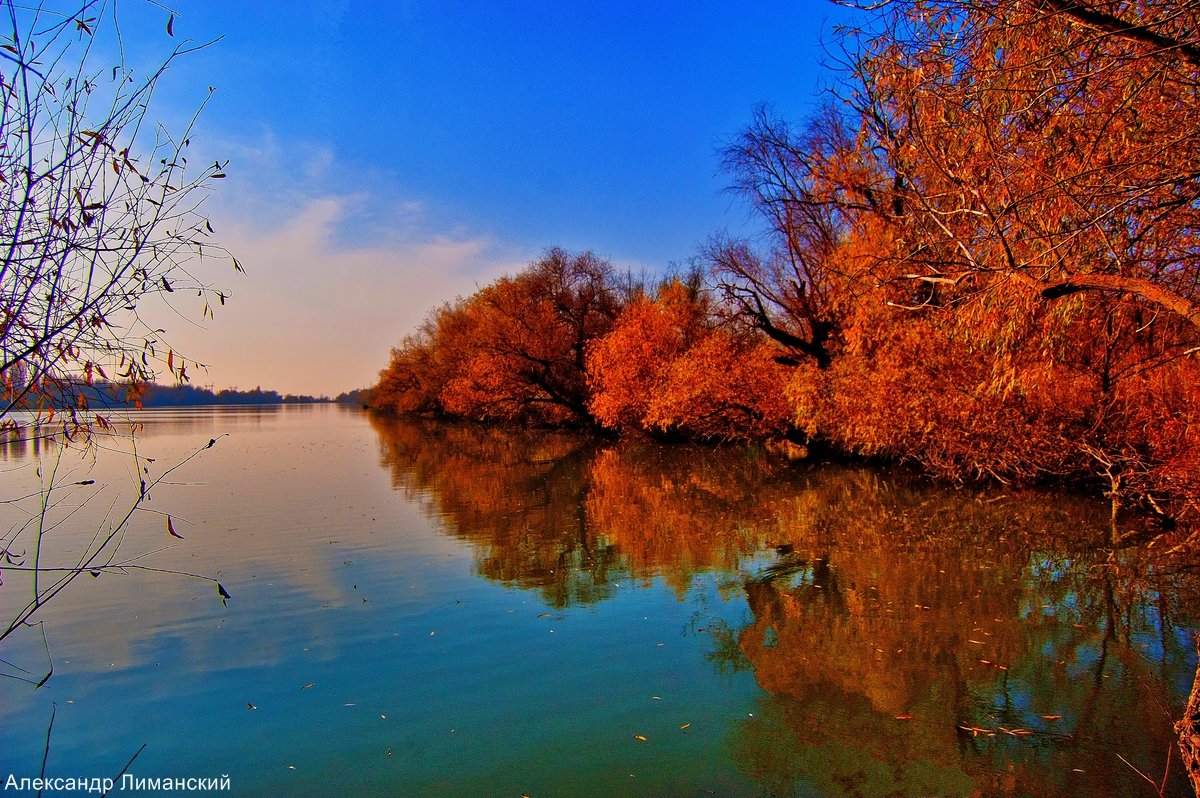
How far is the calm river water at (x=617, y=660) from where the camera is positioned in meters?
4.26

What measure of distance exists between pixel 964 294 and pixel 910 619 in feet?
10.5

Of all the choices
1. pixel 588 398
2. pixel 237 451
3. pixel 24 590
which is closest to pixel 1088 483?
pixel 24 590

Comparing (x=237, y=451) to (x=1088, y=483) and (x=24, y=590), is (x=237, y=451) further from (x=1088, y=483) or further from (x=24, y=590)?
(x=1088, y=483)

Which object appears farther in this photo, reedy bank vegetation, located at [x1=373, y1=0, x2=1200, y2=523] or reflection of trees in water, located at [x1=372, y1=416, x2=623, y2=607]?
reflection of trees in water, located at [x1=372, y1=416, x2=623, y2=607]

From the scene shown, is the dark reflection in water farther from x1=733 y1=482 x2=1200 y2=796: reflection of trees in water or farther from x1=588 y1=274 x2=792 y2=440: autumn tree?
x1=588 y1=274 x2=792 y2=440: autumn tree

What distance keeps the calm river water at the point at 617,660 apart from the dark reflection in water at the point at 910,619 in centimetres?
3

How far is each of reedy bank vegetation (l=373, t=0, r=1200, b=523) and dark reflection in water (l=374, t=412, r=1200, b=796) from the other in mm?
1776

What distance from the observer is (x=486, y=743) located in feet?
14.9

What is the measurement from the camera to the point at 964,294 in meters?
5.81

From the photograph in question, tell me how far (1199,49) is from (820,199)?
1620 cm

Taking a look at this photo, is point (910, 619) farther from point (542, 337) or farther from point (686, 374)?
point (542, 337)

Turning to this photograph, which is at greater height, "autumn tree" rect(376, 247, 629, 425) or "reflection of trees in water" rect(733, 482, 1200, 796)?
"autumn tree" rect(376, 247, 629, 425)

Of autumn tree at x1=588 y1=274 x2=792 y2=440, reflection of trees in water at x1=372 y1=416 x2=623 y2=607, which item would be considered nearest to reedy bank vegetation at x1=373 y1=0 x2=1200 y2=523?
autumn tree at x1=588 y1=274 x2=792 y2=440

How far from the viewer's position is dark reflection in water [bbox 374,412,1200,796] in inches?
166
